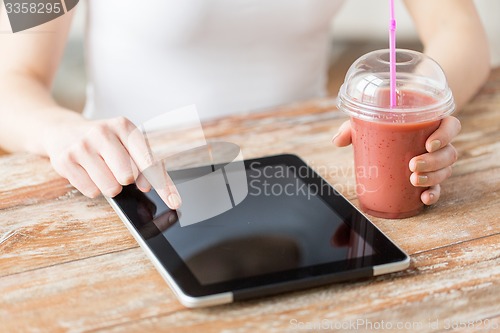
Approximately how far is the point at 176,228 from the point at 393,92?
29cm

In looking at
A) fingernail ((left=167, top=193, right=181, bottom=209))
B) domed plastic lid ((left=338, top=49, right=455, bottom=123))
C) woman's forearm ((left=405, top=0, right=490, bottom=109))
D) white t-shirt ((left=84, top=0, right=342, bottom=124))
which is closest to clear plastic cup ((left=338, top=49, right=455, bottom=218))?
domed plastic lid ((left=338, top=49, right=455, bottom=123))

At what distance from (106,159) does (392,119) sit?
0.36 meters

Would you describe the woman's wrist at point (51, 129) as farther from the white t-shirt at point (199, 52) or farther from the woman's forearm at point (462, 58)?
the woman's forearm at point (462, 58)

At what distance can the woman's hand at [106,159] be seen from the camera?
86 cm

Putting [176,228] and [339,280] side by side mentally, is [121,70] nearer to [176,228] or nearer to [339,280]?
[176,228]

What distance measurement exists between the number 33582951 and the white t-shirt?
116mm

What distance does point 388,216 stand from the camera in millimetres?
820

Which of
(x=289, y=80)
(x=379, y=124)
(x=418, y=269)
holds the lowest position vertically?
(x=289, y=80)

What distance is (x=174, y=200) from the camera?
0.82m

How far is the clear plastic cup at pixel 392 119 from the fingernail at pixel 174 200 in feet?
0.73

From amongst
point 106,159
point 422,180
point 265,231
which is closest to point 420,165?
point 422,180

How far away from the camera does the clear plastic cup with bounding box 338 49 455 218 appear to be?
773mm

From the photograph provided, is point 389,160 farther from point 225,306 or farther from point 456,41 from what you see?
point 456,41

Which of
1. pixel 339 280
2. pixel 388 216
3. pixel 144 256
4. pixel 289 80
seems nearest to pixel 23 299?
pixel 144 256
